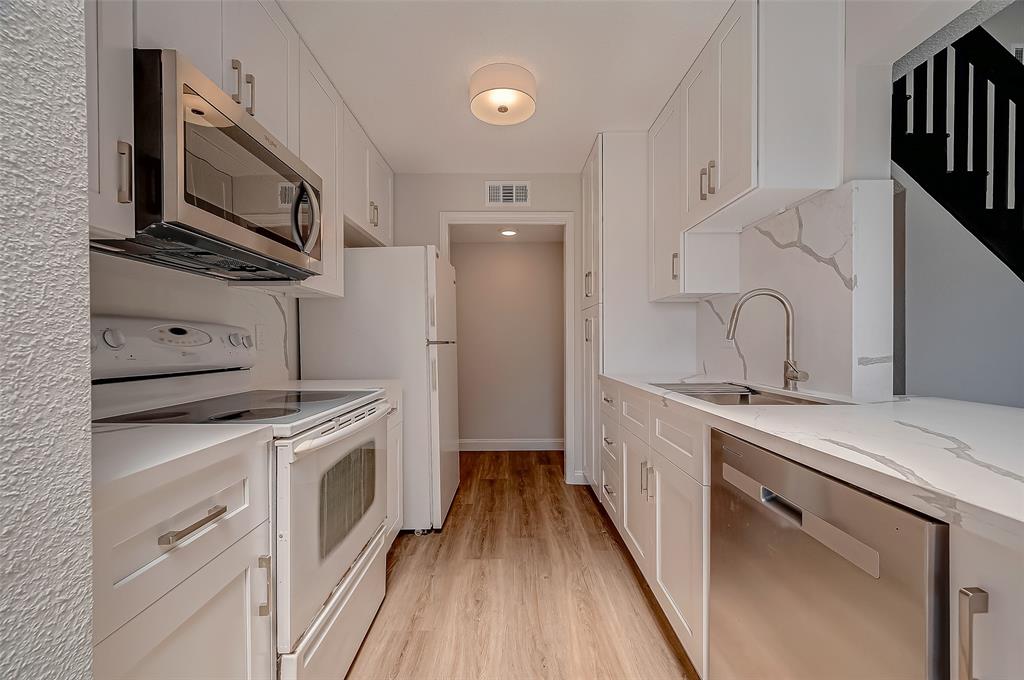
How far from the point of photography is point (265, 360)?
2.30m

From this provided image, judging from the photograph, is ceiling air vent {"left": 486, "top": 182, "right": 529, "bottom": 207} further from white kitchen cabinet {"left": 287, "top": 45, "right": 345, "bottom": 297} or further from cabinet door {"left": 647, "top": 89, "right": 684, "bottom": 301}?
white kitchen cabinet {"left": 287, "top": 45, "right": 345, "bottom": 297}

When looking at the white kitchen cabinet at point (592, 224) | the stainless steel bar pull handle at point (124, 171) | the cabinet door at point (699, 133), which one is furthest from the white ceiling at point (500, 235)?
the stainless steel bar pull handle at point (124, 171)

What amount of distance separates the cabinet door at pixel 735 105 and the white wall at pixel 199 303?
2.00m

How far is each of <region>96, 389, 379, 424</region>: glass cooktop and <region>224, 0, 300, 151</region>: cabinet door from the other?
0.97 metres

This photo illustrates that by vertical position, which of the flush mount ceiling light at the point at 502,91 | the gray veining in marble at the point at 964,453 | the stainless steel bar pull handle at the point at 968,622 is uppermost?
the flush mount ceiling light at the point at 502,91

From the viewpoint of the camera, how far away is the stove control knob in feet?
4.25

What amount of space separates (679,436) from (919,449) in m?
0.78

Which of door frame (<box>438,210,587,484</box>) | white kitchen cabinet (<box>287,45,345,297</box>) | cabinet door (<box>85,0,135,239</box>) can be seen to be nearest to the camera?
cabinet door (<box>85,0,135,239</box>)

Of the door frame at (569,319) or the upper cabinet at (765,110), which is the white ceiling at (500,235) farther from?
the upper cabinet at (765,110)

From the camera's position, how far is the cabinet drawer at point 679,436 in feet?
4.66

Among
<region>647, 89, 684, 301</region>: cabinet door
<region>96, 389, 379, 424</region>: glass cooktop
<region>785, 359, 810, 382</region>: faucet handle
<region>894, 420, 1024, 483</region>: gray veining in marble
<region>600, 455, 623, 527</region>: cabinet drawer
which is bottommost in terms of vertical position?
<region>600, 455, 623, 527</region>: cabinet drawer

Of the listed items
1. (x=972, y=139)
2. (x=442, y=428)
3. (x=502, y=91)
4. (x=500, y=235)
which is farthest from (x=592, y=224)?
(x=972, y=139)

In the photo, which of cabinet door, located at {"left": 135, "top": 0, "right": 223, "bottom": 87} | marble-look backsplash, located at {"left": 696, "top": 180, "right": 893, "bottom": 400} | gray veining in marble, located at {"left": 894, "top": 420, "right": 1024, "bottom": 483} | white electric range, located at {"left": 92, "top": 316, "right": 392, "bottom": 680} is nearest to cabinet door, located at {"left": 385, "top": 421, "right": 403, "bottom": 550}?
white electric range, located at {"left": 92, "top": 316, "right": 392, "bottom": 680}

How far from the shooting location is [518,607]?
1.94 m
